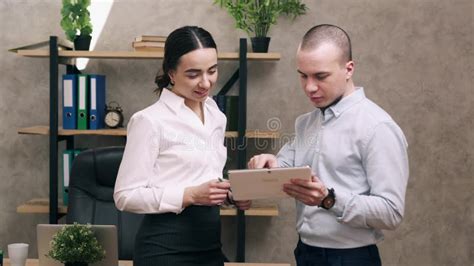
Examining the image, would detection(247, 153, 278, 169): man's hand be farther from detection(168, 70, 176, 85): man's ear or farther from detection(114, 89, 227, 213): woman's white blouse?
detection(168, 70, 176, 85): man's ear

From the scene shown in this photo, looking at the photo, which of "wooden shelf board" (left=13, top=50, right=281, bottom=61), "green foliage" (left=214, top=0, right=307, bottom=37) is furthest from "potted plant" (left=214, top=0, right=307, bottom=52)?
"wooden shelf board" (left=13, top=50, right=281, bottom=61)

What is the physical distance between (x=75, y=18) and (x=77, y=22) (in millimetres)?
31

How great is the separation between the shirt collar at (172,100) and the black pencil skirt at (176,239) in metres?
0.32

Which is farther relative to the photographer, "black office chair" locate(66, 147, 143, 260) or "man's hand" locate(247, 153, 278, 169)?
"black office chair" locate(66, 147, 143, 260)

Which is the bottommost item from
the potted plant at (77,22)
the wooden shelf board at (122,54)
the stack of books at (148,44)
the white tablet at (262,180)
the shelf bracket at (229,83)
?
the white tablet at (262,180)

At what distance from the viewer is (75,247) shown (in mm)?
2164

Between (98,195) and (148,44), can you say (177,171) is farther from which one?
(148,44)

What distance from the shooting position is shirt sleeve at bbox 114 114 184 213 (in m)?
2.10

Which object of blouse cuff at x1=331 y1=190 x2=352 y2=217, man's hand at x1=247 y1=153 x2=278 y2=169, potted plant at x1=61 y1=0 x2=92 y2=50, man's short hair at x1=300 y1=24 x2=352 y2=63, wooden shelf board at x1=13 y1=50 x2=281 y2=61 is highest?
potted plant at x1=61 y1=0 x2=92 y2=50

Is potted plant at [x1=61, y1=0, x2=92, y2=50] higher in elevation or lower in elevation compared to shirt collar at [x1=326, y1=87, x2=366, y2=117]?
higher

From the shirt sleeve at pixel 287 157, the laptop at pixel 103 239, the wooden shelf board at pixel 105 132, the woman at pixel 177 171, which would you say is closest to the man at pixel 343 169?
the shirt sleeve at pixel 287 157

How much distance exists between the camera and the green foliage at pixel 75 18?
3.95 meters

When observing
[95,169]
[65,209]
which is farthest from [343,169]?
[65,209]

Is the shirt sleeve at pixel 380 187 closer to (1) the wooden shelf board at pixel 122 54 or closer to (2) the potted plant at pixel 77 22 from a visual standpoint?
(1) the wooden shelf board at pixel 122 54
